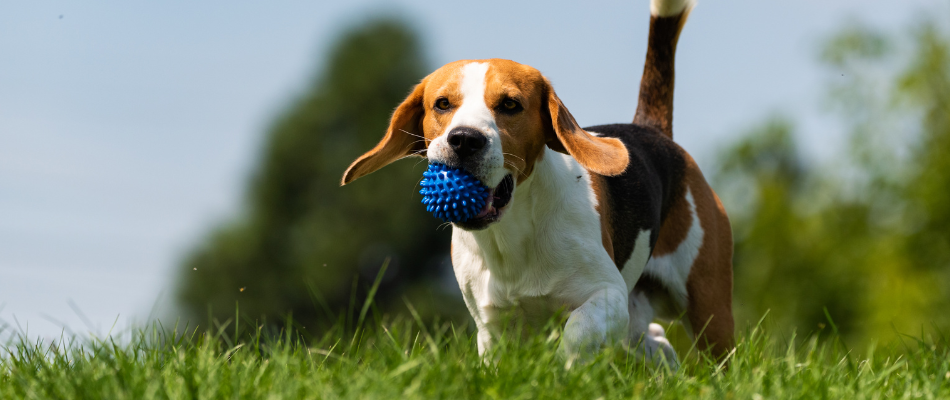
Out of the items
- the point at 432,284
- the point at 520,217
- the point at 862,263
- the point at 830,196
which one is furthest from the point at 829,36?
the point at 520,217

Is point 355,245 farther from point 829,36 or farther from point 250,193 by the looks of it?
point 829,36

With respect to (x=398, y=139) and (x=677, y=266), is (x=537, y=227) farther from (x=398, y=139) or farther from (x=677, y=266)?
(x=677, y=266)

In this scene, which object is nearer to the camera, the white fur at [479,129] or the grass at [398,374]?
the grass at [398,374]

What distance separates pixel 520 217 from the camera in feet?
13.4

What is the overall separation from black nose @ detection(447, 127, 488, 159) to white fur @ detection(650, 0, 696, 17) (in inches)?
105

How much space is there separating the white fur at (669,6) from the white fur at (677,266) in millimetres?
1552

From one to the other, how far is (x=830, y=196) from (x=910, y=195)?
4.18 m

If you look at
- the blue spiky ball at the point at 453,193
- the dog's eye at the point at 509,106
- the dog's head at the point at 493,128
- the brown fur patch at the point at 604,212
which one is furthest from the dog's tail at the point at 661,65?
the blue spiky ball at the point at 453,193

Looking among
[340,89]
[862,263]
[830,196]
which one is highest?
[340,89]

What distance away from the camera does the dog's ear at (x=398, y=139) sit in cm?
418

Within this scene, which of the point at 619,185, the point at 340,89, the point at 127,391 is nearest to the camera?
the point at 127,391

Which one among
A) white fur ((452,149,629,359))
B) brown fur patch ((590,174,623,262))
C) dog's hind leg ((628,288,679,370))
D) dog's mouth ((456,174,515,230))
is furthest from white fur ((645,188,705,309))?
dog's mouth ((456,174,515,230))

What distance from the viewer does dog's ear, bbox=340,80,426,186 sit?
13.7 ft

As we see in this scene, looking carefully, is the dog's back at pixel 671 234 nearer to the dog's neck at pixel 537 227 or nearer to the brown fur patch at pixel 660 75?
the brown fur patch at pixel 660 75
